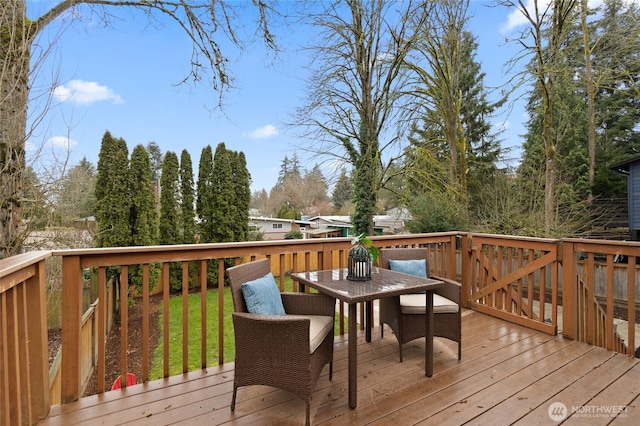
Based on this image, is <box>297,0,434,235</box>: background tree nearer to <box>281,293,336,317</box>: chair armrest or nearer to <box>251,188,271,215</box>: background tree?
<box>281,293,336,317</box>: chair armrest

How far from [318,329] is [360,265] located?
650 mm

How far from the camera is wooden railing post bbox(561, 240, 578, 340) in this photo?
10.4ft

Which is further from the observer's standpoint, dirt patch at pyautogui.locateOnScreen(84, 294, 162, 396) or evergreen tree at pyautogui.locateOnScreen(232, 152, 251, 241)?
evergreen tree at pyautogui.locateOnScreen(232, 152, 251, 241)

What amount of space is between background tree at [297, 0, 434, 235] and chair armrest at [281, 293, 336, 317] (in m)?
5.68

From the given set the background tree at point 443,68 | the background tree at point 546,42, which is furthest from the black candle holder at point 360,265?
the background tree at point 546,42

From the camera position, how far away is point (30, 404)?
1848 millimetres

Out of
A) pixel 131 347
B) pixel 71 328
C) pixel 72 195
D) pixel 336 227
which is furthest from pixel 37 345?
pixel 336 227

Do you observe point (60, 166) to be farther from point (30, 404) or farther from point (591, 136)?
point (591, 136)

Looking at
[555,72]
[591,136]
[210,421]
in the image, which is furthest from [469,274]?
[591,136]

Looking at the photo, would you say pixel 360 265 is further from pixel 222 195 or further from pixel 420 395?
pixel 222 195

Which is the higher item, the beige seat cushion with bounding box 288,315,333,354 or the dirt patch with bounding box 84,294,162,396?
the beige seat cushion with bounding box 288,315,333,354

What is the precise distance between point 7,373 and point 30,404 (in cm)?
43

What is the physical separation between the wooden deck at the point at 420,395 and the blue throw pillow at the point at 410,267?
0.72 m

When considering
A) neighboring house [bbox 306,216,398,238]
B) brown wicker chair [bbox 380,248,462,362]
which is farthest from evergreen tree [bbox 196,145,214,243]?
brown wicker chair [bbox 380,248,462,362]
